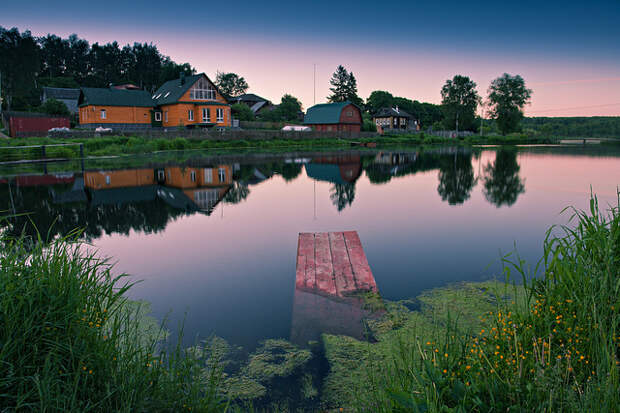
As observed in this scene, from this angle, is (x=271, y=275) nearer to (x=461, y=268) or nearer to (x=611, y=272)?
(x=461, y=268)

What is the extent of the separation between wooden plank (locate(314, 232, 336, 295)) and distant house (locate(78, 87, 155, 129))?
2035 inches

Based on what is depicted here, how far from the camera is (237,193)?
17.9 meters

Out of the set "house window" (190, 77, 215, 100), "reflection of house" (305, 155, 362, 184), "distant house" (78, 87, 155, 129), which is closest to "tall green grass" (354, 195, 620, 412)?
"reflection of house" (305, 155, 362, 184)

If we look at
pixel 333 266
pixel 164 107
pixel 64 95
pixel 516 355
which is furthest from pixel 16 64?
pixel 516 355

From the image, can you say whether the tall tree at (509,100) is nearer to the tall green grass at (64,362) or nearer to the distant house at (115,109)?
the distant house at (115,109)

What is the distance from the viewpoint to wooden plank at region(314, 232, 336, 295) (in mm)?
6664

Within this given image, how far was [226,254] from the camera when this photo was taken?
30.6ft

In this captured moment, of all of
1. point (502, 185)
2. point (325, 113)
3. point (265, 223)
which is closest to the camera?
point (265, 223)

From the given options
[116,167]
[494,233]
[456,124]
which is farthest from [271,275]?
[456,124]

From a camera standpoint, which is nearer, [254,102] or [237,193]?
[237,193]

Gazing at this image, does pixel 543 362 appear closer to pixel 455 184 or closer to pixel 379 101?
pixel 455 184

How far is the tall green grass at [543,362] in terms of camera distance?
267 cm

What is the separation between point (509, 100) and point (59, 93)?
95.1m

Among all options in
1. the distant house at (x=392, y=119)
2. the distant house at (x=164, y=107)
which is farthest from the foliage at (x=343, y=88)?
the distant house at (x=164, y=107)
